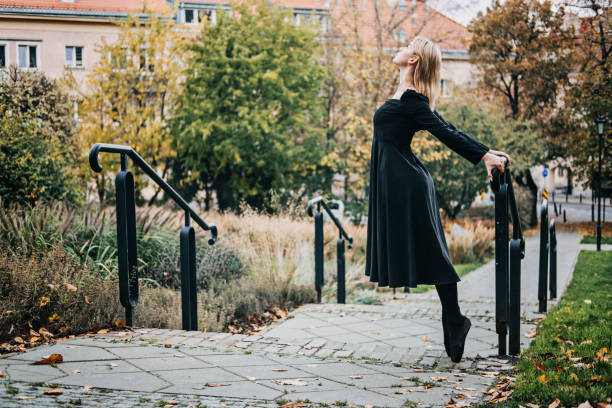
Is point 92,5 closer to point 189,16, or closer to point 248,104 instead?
point 248,104

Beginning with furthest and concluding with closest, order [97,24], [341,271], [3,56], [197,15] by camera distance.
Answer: [197,15], [97,24], [3,56], [341,271]

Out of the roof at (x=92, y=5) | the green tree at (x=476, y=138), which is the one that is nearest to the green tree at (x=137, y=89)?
the roof at (x=92, y=5)

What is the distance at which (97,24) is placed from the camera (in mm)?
13672

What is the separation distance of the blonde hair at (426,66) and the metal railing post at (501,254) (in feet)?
2.20

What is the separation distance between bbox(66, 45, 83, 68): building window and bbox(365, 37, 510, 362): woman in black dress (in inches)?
455

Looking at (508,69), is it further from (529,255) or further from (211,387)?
(211,387)

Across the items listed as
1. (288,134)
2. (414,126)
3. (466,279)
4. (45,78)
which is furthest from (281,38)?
(414,126)

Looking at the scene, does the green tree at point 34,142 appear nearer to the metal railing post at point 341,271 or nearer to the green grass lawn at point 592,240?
the metal railing post at point 341,271

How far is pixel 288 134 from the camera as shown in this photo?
1923cm

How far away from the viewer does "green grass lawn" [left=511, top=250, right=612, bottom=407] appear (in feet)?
10.0

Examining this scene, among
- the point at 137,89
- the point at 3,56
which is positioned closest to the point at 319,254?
the point at 3,56

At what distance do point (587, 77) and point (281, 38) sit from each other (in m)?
9.72

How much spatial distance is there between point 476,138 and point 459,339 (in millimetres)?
17071

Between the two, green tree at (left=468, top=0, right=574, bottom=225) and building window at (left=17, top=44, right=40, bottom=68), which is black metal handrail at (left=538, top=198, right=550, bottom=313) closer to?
building window at (left=17, top=44, right=40, bottom=68)
